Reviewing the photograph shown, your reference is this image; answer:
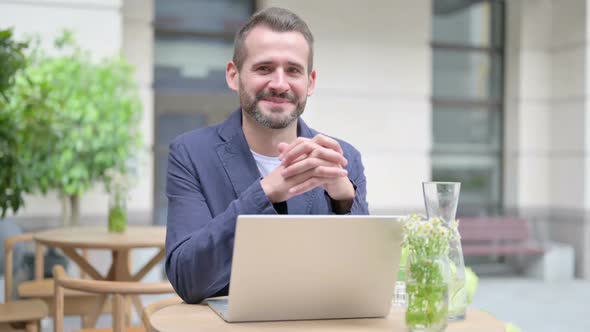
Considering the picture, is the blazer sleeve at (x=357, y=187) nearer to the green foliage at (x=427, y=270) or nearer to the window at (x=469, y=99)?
the green foliage at (x=427, y=270)

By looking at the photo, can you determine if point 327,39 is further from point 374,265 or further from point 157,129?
point 374,265

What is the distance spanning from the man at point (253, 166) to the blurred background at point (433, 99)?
488 centimetres

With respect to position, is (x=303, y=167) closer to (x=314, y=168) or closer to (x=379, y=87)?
(x=314, y=168)

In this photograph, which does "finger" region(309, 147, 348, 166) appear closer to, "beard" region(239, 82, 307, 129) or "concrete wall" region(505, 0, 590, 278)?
"beard" region(239, 82, 307, 129)

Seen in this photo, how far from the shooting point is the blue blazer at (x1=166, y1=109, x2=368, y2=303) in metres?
1.99

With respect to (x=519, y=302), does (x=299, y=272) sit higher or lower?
higher

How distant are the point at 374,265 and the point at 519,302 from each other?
20.1 ft

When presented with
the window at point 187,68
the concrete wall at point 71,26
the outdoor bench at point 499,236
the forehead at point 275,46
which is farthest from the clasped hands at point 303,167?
the outdoor bench at point 499,236

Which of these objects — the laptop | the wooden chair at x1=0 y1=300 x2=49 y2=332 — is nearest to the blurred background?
the wooden chair at x1=0 y1=300 x2=49 y2=332

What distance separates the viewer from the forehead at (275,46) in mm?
2184

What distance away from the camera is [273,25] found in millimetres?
2215

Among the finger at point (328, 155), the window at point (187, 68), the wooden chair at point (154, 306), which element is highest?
the window at point (187, 68)

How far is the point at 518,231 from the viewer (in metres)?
9.36

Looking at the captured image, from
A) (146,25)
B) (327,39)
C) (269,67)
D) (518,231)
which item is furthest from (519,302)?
(269,67)
